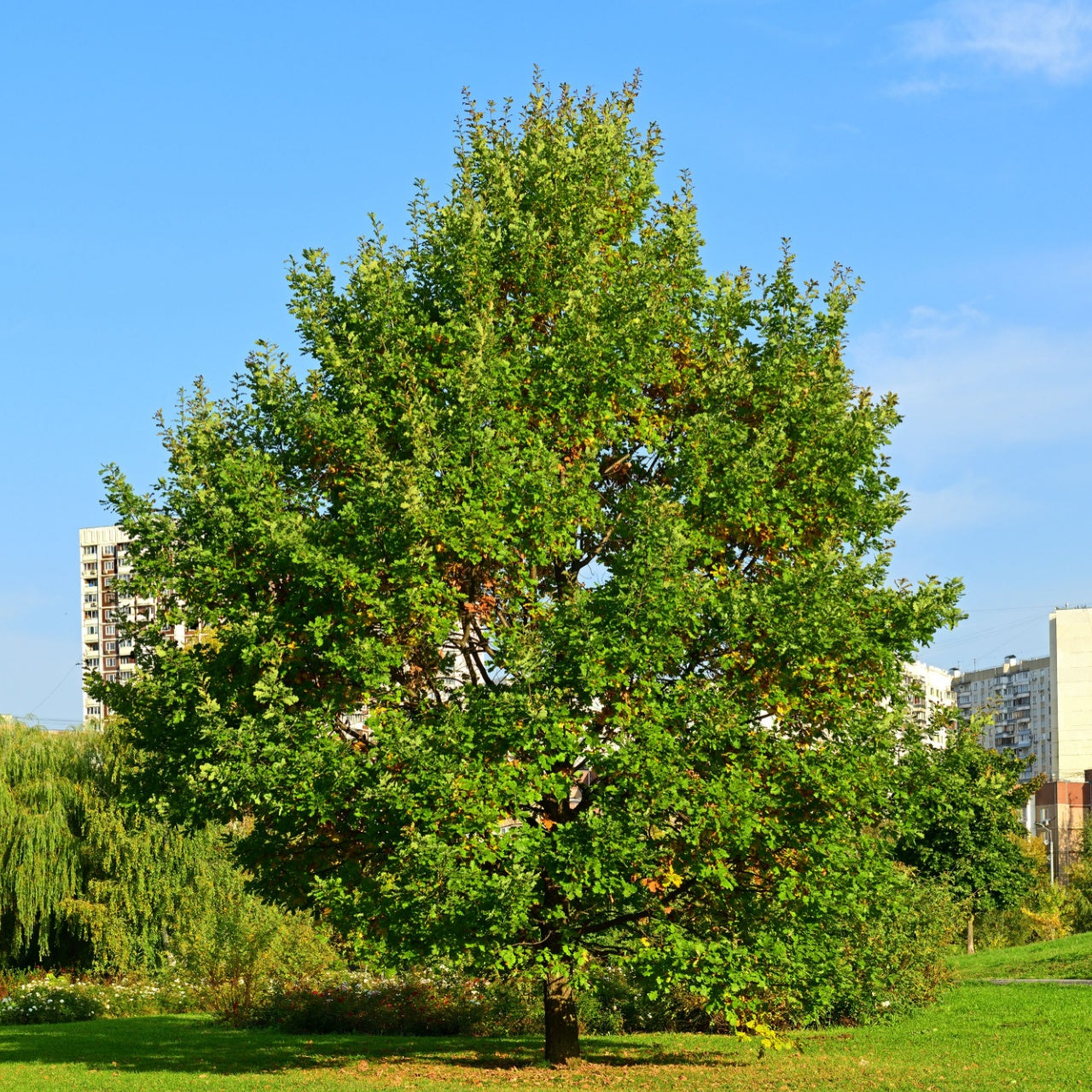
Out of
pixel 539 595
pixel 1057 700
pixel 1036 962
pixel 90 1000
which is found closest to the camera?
pixel 539 595

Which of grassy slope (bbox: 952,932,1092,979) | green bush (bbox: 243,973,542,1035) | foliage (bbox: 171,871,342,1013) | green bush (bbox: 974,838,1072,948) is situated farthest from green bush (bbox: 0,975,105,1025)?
green bush (bbox: 974,838,1072,948)

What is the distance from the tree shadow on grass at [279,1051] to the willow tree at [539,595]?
222 centimetres

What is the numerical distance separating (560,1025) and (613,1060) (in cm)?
145

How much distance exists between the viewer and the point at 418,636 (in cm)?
1655

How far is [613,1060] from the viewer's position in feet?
66.4

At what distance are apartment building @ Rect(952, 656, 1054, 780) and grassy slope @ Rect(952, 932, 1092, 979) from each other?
11599cm

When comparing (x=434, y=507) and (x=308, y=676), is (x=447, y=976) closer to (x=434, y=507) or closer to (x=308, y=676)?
(x=308, y=676)

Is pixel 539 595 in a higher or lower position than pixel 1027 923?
higher

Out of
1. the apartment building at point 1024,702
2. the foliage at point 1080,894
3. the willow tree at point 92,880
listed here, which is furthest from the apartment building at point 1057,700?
the willow tree at point 92,880

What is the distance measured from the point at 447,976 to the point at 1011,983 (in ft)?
49.1

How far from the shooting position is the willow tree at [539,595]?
51.6 feet

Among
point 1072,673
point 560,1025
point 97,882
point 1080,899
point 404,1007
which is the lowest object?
point 1080,899

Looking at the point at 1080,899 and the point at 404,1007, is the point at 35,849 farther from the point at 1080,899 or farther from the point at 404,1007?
the point at 1080,899

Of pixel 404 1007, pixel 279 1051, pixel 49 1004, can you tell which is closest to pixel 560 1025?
pixel 279 1051
